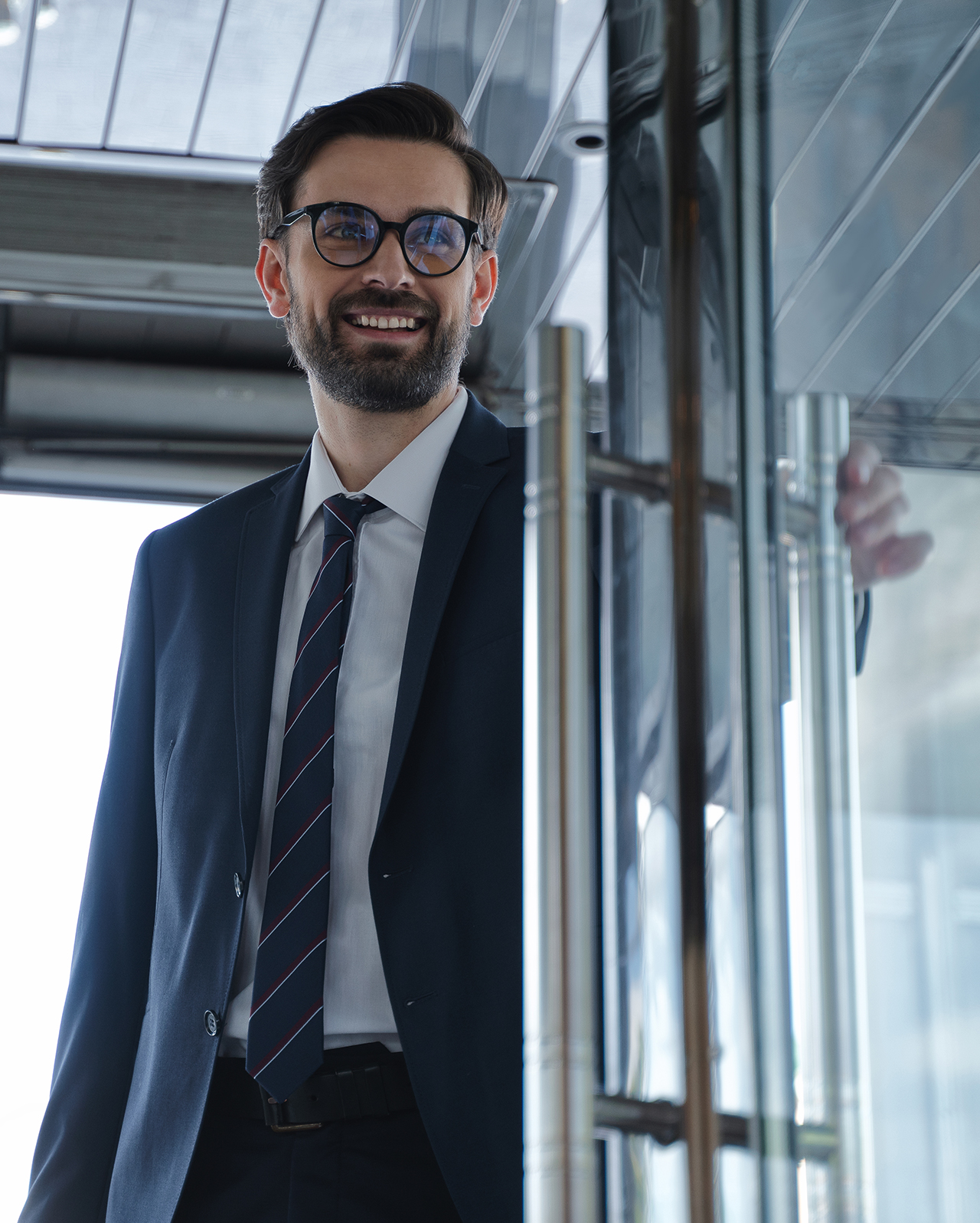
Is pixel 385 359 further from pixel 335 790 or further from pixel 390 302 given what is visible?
pixel 335 790

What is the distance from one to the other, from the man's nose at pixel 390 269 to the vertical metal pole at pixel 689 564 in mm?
607

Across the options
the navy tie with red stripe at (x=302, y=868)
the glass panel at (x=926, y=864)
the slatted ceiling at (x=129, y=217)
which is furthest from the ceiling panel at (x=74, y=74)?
the glass panel at (x=926, y=864)

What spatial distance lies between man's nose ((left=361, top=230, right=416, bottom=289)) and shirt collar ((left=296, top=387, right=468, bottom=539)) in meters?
0.15

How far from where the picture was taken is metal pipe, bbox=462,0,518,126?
2.49 metres

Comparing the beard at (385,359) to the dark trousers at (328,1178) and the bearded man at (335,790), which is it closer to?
the bearded man at (335,790)

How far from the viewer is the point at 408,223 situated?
4.62 feet

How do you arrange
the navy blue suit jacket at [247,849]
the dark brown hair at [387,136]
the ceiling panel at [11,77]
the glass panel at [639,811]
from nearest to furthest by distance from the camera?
the glass panel at [639,811], the navy blue suit jacket at [247,849], the dark brown hair at [387,136], the ceiling panel at [11,77]

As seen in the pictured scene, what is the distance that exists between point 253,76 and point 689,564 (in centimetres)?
233

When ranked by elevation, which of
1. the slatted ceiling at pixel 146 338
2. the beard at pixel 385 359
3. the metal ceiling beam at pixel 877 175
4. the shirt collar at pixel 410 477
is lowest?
the metal ceiling beam at pixel 877 175

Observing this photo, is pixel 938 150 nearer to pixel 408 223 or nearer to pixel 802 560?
pixel 802 560

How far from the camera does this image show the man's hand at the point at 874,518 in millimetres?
675

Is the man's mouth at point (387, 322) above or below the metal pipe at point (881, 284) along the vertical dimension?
above

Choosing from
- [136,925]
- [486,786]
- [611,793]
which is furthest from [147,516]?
[611,793]

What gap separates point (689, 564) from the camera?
0.76 meters
